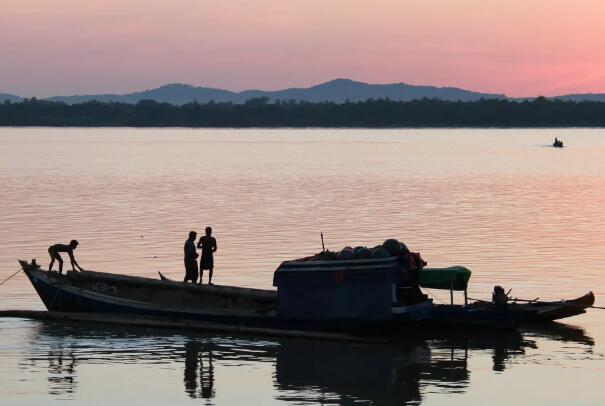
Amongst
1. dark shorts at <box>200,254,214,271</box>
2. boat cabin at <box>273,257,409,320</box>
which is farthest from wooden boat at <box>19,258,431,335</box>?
dark shorts at <box>200,254,214,271</box>

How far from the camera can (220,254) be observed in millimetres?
46625

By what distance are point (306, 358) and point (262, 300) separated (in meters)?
4.44

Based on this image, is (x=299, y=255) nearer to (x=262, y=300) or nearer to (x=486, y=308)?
(x=262, y=300)

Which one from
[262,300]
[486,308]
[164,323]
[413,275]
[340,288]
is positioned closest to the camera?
[340,288]

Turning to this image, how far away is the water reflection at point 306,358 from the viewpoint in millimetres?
25281

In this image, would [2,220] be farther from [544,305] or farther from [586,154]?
[586,154]

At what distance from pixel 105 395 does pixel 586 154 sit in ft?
545

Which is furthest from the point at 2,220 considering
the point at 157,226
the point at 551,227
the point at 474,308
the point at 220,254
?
the point at 474,308

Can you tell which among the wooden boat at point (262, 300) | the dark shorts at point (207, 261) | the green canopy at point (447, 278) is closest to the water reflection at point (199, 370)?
the wooden boat at point (262, 300)

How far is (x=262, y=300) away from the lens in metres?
32.3

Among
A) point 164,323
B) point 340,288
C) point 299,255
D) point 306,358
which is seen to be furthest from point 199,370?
point 299,255

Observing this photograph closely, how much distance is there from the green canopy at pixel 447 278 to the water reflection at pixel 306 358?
1.77 meters

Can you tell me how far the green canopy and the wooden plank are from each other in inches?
131

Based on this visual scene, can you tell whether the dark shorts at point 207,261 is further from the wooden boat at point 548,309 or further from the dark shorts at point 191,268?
the wooden boat at point 548,309
